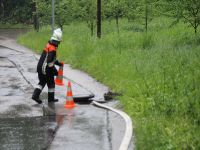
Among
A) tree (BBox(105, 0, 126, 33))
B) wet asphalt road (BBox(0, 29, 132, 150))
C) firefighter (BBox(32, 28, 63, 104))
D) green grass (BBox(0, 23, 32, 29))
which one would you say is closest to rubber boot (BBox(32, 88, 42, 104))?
firefighter (BBox(32, 28, 63, 104))

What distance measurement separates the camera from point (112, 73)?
14617 millimetres

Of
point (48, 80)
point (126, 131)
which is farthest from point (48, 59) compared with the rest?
point (126, 131)

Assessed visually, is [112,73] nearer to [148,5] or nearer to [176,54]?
[176,54]

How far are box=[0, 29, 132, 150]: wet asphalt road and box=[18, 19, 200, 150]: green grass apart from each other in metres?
0.55

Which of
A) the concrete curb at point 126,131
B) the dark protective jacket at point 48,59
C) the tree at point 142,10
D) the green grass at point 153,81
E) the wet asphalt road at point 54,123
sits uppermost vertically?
the tree at point 142,10

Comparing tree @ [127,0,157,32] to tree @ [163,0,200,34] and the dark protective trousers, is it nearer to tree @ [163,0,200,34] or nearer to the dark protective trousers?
tree @ [163,0,200,34]

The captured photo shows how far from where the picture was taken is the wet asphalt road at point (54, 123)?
819 centimetres

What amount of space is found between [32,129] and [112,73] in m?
5.70

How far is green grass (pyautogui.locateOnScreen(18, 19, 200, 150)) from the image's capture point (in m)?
7.53

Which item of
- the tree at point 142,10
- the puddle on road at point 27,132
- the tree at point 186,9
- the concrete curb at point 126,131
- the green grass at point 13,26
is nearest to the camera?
the concrete curb at point 126,131

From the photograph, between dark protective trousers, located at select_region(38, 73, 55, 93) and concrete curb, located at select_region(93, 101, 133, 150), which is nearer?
concrete curb, located at select_region(93, 101, 133, 150)

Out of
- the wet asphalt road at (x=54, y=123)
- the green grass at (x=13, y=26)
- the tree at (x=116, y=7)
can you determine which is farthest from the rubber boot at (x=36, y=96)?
the green grass at (x=13, y=26)

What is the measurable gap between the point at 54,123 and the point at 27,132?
0.88m

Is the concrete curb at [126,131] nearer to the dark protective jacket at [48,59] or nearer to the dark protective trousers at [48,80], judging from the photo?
the dark protective trousers at [48,80]
